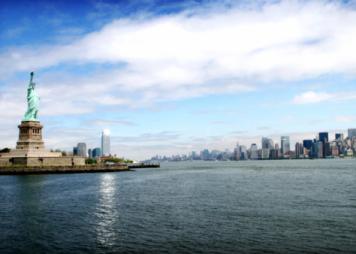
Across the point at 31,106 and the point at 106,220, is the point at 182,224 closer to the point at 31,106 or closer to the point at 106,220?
the point at 106,220

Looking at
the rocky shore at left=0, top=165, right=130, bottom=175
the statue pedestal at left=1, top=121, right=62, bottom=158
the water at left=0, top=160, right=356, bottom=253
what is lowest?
the water at left=0, top=160, right=356, bottom=253

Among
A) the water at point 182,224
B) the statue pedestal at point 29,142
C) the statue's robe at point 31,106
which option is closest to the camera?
the water at point 182,224

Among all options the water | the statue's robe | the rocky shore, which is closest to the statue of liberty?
the statue's robe

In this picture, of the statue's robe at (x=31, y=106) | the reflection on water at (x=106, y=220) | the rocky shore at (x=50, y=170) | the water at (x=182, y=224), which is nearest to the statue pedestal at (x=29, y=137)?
the statue's robe at (x=31, y=106)

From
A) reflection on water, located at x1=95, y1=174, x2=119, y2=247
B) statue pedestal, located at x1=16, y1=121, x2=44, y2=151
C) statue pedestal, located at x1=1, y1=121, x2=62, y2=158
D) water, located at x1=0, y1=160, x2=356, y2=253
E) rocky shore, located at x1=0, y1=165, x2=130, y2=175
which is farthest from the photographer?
statue pedestal, located at x1=16, y1=121, x2=44, y2=151

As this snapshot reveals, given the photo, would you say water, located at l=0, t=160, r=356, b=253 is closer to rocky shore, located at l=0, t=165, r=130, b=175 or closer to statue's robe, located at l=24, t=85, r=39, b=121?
rocky shore, located at l=0, t=165, r=130, b=175

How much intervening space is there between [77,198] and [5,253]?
27.3m

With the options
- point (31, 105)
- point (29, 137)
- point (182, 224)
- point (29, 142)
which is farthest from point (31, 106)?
point (182, 224)

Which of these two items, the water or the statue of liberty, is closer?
the water

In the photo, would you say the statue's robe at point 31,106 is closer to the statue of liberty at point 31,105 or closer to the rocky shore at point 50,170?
the statue of liberty at point 31,105

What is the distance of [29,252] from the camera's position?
25672 mm

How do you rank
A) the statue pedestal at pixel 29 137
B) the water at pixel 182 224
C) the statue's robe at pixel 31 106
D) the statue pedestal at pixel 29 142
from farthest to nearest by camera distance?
the statue's robe at pixel 31 106 < the statue pedestal at pixel 29 137 < the statue pedestal at pixel 29 142 < the water at pixel 182 224

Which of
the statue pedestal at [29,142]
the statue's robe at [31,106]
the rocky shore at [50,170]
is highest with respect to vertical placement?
the statue's robe at [31,106]

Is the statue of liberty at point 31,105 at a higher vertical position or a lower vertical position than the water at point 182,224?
higher
